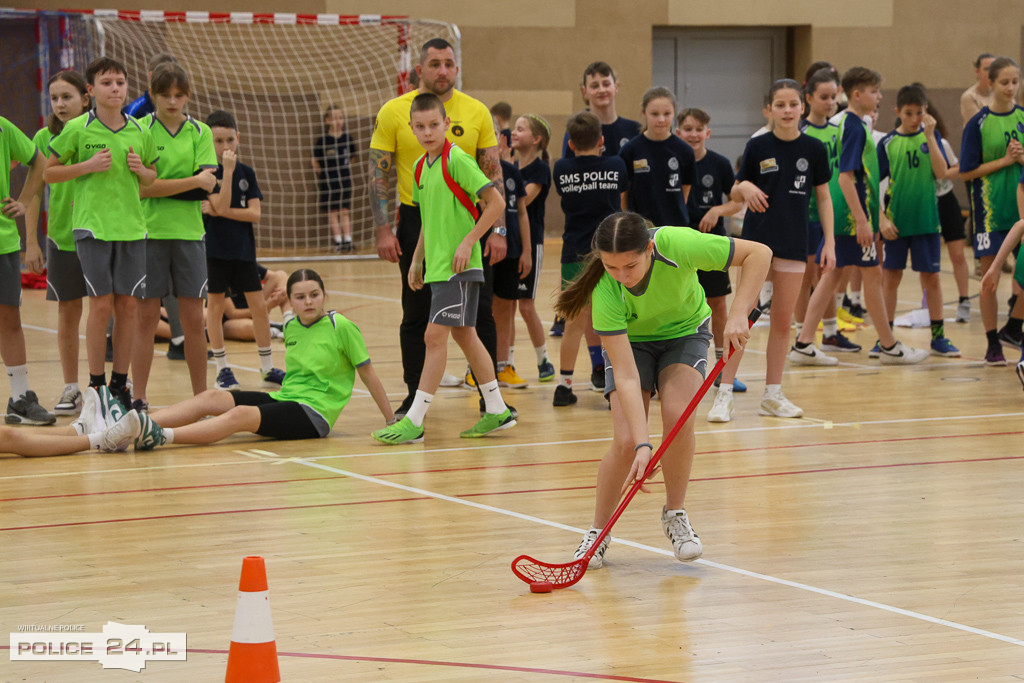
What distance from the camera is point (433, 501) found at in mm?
4727

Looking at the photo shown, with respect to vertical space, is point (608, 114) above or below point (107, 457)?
above

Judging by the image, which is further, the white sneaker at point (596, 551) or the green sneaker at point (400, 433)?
the green sneaker at point (400, 433)

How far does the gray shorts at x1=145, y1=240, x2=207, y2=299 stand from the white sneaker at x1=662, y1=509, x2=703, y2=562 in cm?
329

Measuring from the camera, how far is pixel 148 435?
5.55 metres

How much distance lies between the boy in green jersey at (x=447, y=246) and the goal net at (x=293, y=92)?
1082cm

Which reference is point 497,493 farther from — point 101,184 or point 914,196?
point 914,196

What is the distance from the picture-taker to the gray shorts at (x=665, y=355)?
13.2ft

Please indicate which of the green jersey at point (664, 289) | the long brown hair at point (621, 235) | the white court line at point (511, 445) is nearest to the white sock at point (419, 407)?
the white court line at point (511, 445)

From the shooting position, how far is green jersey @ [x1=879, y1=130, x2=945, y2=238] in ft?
28.2

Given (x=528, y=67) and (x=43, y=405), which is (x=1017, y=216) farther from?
(x=528, y=67)

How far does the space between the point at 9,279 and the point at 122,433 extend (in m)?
1.23

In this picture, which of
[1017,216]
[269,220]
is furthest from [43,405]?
[269,220]

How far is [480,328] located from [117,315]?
5.89 feet

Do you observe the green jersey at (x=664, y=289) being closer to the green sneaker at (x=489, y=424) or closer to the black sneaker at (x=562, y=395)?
the green sneaker at (x=489, y=424)
